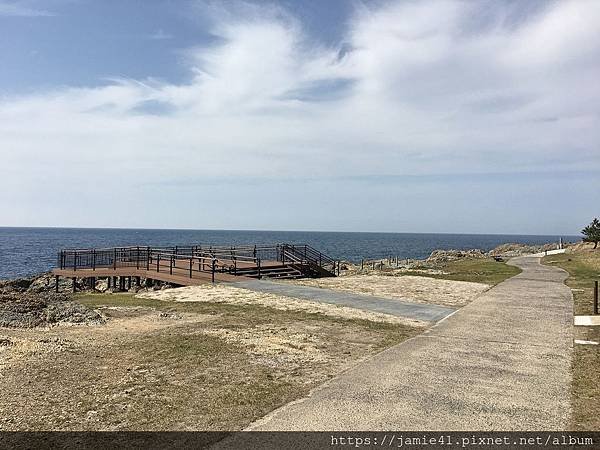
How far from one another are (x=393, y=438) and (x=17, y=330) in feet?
30.0

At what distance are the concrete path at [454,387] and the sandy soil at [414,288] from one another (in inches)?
197

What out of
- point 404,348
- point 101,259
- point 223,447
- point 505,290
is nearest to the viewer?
point 223,447

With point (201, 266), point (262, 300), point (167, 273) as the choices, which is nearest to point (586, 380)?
point (262, 300)

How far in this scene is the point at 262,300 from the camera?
1561cm

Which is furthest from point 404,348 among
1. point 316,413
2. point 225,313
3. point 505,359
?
point 225,313

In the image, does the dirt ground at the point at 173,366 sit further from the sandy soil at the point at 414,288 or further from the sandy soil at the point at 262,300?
the sandy soil at the point at 414,288

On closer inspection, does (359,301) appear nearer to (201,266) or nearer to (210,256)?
(210,256)

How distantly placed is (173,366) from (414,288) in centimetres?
1328

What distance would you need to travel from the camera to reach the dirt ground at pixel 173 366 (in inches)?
229

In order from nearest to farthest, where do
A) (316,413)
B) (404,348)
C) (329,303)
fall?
(316,413)
(404,348)
(329,303)

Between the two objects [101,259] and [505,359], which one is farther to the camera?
[101,259]

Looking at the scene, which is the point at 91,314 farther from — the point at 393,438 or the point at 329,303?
the point at 393,438

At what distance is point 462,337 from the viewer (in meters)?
10.2

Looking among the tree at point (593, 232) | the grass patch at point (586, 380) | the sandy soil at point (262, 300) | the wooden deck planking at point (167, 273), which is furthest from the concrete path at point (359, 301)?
the tree at point (593, 232)
